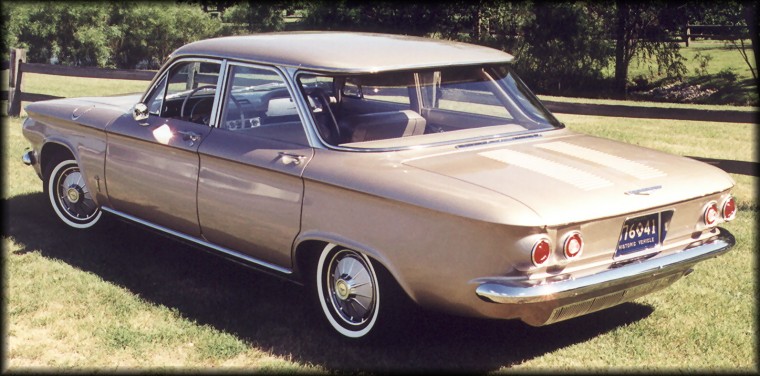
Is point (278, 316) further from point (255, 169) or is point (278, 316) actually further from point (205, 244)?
point (255, 169)

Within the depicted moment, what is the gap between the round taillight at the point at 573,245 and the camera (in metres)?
4.17

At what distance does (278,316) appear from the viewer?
5305 millimetres

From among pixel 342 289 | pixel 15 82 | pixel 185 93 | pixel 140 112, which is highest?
pixel 185 93

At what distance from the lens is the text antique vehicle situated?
4.23 m

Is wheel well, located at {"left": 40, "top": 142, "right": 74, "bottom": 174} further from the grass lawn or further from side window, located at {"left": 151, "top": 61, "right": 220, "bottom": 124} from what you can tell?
side window, located at {"left": 151, "top": 61, "right": 220, "bottom": 124}

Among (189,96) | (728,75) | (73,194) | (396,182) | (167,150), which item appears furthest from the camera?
(728,75)

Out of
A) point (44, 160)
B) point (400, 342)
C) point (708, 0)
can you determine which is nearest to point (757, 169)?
point (400, 342)

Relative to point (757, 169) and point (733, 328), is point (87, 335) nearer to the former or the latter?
point (733, 328)

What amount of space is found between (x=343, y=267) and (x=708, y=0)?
21684 mm

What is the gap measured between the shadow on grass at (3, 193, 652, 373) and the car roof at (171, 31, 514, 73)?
1428mm

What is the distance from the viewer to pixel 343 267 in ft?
15.9

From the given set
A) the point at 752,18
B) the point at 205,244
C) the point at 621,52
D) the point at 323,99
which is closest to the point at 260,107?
the point at 323,99

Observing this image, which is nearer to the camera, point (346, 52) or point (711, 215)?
point (711, 215)

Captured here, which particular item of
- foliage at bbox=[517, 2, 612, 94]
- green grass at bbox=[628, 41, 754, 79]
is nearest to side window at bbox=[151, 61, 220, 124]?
foliage at bbox=[517, 2, 612, 94]
